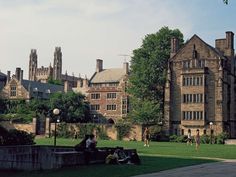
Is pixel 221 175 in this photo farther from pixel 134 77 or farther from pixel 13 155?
pixel 134 77

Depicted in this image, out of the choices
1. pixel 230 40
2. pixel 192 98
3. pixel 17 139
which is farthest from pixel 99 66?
pixel 17 139

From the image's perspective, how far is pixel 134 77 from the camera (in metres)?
73.4

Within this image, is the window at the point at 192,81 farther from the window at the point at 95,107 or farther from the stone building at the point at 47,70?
the stone building at the point at 47,70

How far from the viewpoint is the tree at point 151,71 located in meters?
72.0

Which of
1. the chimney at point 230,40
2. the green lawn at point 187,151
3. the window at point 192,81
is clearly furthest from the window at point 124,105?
the green lawn at point 187,151

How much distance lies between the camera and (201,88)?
69.3 m

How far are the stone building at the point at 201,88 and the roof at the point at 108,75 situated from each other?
3552 cm

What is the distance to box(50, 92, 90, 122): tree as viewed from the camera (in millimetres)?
87188

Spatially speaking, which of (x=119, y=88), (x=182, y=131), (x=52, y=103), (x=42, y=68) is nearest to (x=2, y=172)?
(x=182, y=131)

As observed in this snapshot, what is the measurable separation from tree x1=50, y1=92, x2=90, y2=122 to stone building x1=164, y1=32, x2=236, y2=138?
2231 centimetres

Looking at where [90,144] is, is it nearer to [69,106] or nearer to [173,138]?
[173,138]

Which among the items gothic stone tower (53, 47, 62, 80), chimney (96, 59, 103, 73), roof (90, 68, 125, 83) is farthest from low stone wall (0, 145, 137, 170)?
gothic stone tower (53, 47, 62, 80)

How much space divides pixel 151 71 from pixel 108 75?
3917 cm

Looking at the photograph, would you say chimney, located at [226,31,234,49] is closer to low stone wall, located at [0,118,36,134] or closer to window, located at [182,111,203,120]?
window, located at [182,111,203,120]
